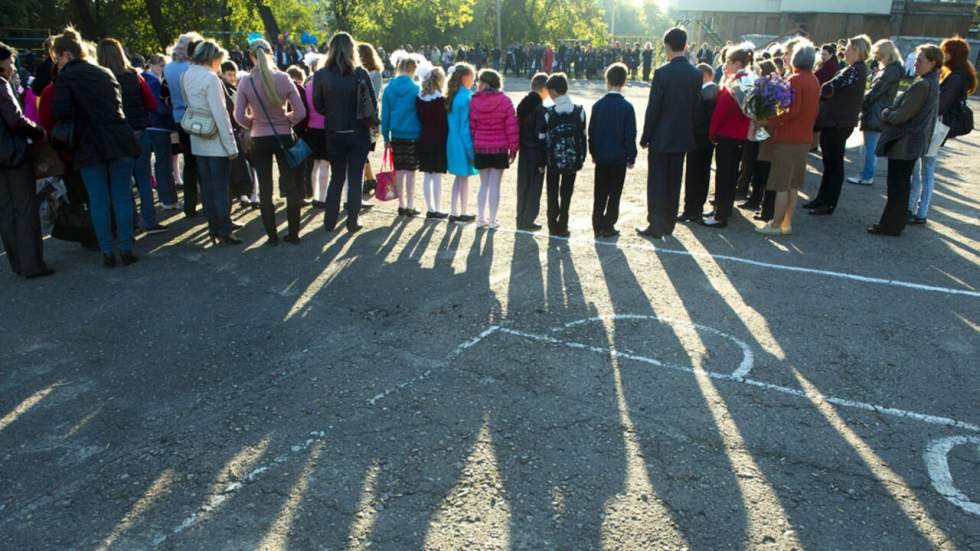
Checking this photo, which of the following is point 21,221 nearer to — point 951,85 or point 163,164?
point 163,164

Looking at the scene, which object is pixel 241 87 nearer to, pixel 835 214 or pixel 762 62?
pixel 762 62

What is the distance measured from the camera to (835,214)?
8.89 metres

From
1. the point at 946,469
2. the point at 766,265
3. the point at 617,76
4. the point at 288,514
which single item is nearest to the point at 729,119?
the point at 617,76

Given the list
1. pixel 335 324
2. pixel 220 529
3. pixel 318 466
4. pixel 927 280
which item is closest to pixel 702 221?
pixel 927 280

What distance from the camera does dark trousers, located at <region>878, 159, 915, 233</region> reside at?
7.69 m

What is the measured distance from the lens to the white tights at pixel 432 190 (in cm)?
859

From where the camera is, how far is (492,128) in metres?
7.78

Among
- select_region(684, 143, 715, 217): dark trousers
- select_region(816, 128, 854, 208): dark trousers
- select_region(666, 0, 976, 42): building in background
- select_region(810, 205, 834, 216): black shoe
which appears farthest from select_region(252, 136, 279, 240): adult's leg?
select_region(666, 0, 976, 42): building in background

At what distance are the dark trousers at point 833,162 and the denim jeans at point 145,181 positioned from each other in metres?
8.16

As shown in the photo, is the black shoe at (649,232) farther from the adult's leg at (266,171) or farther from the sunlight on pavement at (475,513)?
the sunlight on pavement at (475,513)

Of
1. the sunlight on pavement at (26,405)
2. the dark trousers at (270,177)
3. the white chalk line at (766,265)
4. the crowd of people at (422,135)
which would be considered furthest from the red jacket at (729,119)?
the sunlight on pavement at (26,405)

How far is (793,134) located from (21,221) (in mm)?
7877

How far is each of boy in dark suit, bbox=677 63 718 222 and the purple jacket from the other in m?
2.10

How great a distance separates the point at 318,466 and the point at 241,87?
4784 mm
